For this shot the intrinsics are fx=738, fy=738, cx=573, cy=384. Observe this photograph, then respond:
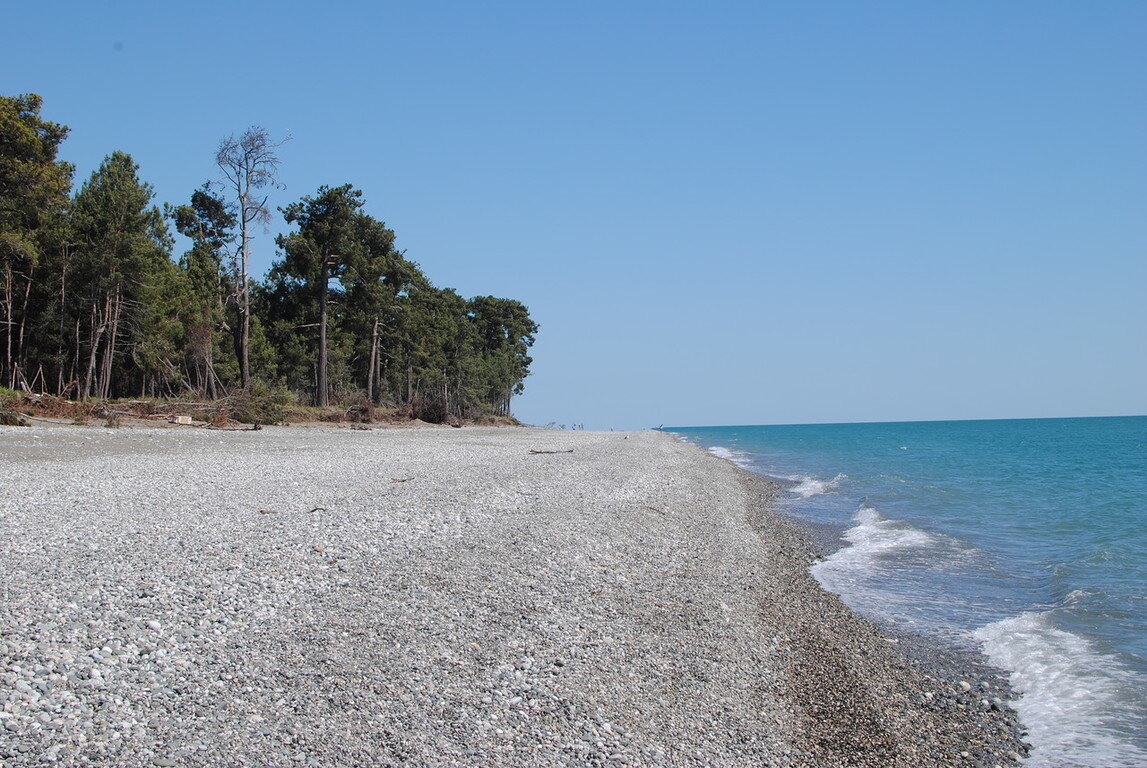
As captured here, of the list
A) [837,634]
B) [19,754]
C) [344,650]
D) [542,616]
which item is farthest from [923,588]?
[19,754]

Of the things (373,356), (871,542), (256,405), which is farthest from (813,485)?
(373,356)

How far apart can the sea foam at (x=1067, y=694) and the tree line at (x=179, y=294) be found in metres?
26.8

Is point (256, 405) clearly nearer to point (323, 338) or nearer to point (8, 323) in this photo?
point (323, 338)

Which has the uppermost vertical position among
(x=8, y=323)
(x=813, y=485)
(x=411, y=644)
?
(x=8, y=323)

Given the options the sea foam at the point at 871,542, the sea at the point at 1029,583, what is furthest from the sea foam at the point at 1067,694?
the sea foam at the point at 871,542

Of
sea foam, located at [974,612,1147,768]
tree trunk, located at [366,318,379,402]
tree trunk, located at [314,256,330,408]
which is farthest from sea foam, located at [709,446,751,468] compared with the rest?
sea foam, located at [974,612,1147,768]

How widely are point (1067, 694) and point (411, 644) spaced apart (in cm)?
676

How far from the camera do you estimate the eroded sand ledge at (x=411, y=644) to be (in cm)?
485

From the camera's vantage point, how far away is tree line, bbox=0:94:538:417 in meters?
29.4

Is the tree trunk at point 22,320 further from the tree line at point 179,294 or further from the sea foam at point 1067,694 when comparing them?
the sea foam at point 1067,694

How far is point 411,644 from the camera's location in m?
6.41

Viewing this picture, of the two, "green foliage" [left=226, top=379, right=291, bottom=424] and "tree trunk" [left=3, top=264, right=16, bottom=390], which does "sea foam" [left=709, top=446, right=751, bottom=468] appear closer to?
Result: "green foliage" [left=226, top=379, right=291, bottom=424]

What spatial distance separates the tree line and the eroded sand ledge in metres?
20.7

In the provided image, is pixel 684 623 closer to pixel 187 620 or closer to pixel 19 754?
pixel 187 620
